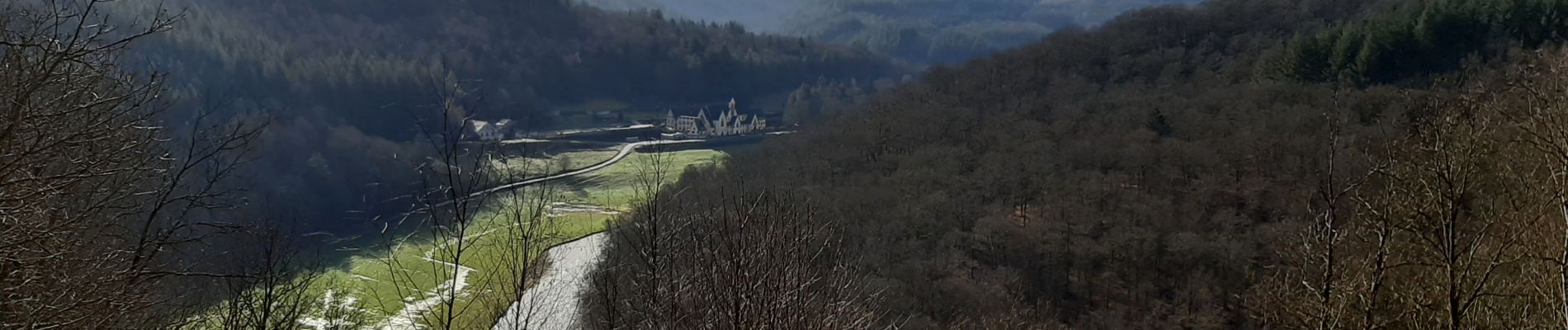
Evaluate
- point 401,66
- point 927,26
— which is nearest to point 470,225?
point 401,66

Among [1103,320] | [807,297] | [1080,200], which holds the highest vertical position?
[807,297]

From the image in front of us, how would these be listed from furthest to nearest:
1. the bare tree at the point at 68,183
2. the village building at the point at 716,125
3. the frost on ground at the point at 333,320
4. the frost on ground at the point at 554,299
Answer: the village building at the point at 716,125
the frost on ground at the point at 333,320
the frost on ground at the point at 554,299
the bare tree at the point at 68,183

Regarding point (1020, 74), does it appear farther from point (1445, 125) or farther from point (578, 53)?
point (578, 53)

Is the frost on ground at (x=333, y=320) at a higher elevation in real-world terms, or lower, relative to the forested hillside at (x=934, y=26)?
lower

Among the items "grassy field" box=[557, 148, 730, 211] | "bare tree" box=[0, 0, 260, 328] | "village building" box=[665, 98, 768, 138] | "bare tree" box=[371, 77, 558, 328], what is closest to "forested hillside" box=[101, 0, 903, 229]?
"grassy field" box=[557, 148, 730, 211]

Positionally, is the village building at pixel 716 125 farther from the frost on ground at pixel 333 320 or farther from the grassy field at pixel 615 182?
the frost on ground at pixel 333 320

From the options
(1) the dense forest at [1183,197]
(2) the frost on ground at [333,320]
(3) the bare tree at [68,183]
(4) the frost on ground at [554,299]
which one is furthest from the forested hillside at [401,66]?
(3) the bare tree at [68,183]

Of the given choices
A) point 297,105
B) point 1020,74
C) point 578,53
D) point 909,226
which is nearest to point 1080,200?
point 909,226
